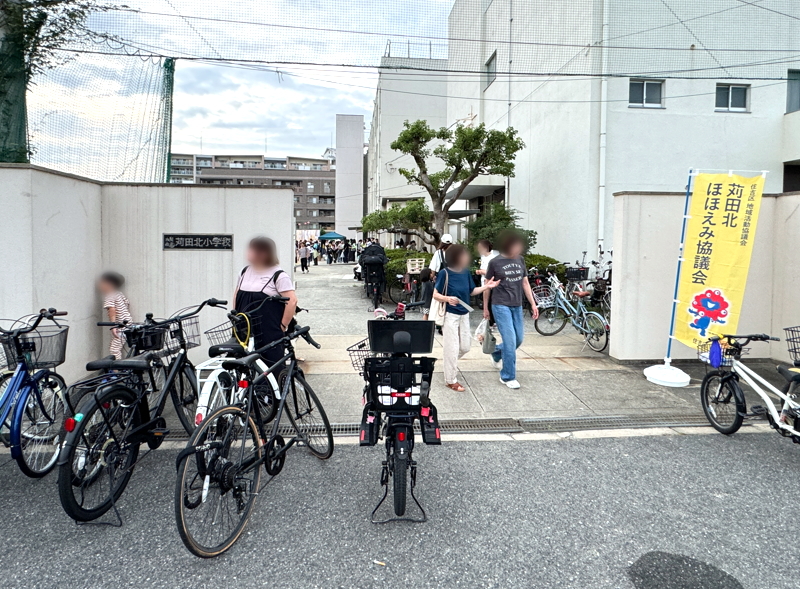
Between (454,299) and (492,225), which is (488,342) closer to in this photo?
(454,299)

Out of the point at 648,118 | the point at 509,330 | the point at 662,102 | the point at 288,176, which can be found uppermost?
the point at 288,176

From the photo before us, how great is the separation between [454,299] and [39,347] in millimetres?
3619

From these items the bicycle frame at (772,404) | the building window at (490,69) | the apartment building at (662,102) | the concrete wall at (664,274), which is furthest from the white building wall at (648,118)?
the bicycle frame at (772,404)

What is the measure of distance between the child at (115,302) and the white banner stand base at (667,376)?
598 centimetres

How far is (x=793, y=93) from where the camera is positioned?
1397 centimetres

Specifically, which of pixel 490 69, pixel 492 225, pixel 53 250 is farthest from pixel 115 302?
pixel 490 69

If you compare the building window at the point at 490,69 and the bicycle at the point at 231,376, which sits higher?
the building window at the point at 490,69

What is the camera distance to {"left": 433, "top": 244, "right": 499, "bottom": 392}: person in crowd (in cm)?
570

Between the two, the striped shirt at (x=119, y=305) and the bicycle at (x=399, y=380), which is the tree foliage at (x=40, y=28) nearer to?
the striped shirt at (x=119, y=305)

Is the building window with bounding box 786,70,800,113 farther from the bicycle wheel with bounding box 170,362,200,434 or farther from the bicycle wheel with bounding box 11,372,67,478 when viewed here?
the bicycle wheel with bounding box 11,372,67,478

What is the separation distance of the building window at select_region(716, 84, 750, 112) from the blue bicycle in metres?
15.2

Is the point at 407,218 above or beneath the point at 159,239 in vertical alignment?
above

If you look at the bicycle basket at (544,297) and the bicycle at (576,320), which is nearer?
the bicycle at (576,320)

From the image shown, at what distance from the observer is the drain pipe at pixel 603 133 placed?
12859 mm
